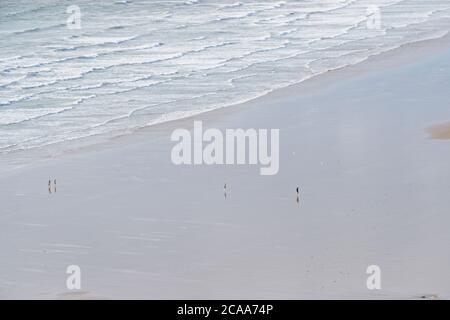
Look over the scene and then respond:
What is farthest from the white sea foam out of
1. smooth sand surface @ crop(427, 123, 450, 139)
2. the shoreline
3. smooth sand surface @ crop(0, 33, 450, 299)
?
smooth sand surface @ crop(427, 123, 450, 139)

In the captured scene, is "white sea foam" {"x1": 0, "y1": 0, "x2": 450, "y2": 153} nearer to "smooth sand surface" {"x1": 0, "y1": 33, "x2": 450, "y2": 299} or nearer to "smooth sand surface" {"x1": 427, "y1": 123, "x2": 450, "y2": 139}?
"smooth sand surface" {"x1": 0, "y1": 33, "x2": 450, "y2": 299}

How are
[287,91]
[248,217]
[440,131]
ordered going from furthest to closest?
[287,91]
[440,131]
[248,217]

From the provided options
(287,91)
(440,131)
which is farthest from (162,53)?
(440,131)

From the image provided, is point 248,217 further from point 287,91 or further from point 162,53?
point 162,53

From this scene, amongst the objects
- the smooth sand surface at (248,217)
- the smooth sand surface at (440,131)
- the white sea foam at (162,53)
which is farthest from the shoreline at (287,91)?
the smooth sand surface at (440,131)

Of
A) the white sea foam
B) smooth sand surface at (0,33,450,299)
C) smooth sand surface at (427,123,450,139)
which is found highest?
the white sea foam
